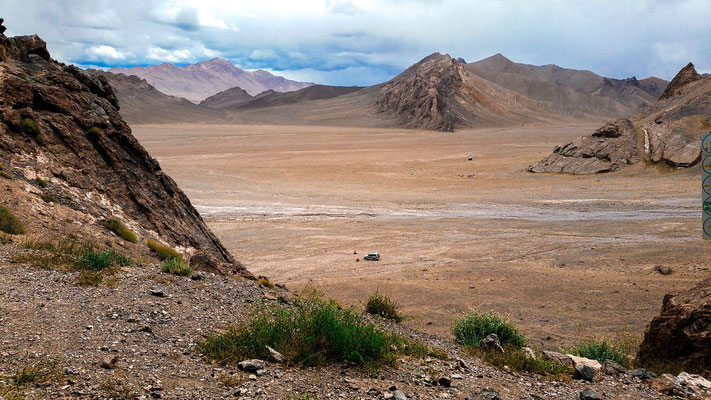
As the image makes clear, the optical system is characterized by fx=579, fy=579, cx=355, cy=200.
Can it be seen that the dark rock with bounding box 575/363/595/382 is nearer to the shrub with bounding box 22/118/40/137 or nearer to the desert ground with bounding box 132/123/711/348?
the desert ground with bounding box 132/123/711/348

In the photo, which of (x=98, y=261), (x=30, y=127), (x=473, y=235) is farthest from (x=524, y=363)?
(x=473, y=235)

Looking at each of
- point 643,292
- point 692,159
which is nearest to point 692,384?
point 643,292

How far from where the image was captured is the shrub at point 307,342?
17.3 ft

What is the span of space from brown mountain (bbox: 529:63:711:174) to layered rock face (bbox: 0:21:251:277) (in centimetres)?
3411

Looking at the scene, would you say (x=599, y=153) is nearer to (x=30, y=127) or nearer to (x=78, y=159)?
(x=78, y=159)

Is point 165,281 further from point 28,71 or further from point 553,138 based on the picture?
point 553,138

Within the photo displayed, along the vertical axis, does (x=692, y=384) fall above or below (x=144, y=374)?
below

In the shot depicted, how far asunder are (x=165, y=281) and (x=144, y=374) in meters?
2.67

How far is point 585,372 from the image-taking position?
6047mm

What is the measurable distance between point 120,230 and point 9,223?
187 centimetres

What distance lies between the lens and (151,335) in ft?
18.2

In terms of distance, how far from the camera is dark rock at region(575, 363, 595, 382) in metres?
6.02

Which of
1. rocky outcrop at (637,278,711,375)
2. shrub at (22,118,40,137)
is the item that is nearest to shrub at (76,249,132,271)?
shrub at (22,118,40,137)

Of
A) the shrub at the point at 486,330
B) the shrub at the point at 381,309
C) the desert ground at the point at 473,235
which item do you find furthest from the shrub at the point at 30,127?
the shrub at the point at 486,330
